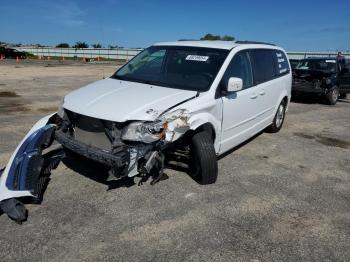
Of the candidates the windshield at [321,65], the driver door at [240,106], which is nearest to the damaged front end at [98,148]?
the driver door at [240,106]

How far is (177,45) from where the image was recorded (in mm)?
6023

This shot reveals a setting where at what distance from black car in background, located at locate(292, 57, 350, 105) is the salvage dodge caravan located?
267 inches

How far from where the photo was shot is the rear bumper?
13.2ft

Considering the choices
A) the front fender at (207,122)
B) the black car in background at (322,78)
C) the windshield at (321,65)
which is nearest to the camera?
the front fender at (207,122)

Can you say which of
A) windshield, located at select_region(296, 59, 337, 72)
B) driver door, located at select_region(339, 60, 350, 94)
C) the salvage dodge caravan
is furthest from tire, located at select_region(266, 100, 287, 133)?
driver door, located at select_region(339, 60, 350, 94)

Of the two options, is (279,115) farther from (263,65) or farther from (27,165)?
(27,165)

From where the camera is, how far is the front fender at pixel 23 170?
3881mm

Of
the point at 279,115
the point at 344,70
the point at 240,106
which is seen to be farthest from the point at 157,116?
the point at 344,70

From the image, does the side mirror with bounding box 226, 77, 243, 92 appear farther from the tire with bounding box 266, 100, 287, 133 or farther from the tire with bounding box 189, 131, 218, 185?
the tire with bounding box 266, 100, 287, 133

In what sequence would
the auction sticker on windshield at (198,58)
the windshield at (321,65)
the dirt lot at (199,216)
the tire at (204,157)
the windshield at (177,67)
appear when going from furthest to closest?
1. the windshield at (321,65)
2. the auction sticker on windshield at (198,58)
3. the windshield at (177,67)
4. the tire at (204,157)
5. the dirt lot at (199,216)

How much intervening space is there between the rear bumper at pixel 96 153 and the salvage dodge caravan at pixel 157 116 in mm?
11

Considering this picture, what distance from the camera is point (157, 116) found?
13.9 ft

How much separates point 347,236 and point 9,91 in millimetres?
12295

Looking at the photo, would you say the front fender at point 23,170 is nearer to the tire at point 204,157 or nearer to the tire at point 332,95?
the tire at point 204,157
